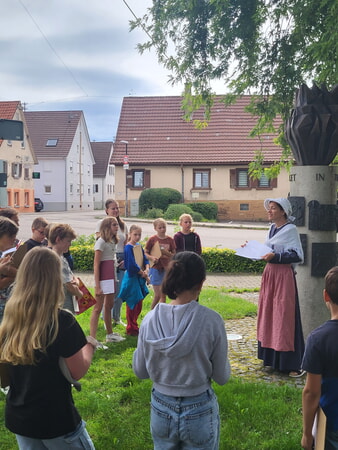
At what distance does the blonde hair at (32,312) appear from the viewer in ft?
8.42

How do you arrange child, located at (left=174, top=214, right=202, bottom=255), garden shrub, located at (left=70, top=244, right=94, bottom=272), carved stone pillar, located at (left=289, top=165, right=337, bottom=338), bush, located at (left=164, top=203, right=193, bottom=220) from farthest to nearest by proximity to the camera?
bush, located at (left=164, top=203, right=193, bottom=220) < garden shrub, located at (left=70, top=244, right=94, bottom=272) < child, located at (left=174, top=214, right=202, bottom=255) < carved stone pillar, located at (left=289, top=165, right=337, bottom=338)

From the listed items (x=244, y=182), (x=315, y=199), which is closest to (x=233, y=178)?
(x=244, y=182)

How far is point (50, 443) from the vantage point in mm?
2705

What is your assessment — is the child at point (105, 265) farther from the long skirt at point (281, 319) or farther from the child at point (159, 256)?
the long skirt at point (281, 319)

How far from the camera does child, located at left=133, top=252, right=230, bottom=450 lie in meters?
2.73

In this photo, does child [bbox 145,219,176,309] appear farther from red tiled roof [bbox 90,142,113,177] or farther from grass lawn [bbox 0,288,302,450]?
red tiled roof [bbox 90,142,113,177]

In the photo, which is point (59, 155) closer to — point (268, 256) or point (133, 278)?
point (133, 278)

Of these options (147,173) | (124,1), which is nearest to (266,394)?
(124,1)

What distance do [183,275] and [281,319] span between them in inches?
141

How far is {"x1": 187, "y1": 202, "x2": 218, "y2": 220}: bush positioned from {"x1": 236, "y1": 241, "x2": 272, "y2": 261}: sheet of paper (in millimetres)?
27920

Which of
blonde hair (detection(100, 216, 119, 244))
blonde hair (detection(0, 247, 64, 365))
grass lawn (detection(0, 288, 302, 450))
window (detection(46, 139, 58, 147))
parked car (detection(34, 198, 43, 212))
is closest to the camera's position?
→ blonde hair (detection(0, 247, 64, 365))

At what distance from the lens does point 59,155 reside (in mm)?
58469

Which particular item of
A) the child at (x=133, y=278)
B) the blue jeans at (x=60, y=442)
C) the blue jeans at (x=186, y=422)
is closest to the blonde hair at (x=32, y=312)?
the blue jeans at (x=60, y=442)

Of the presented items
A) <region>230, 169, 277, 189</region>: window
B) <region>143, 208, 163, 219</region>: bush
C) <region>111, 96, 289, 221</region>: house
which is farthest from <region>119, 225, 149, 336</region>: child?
<region>230, 169, 277, 189</region>: window
